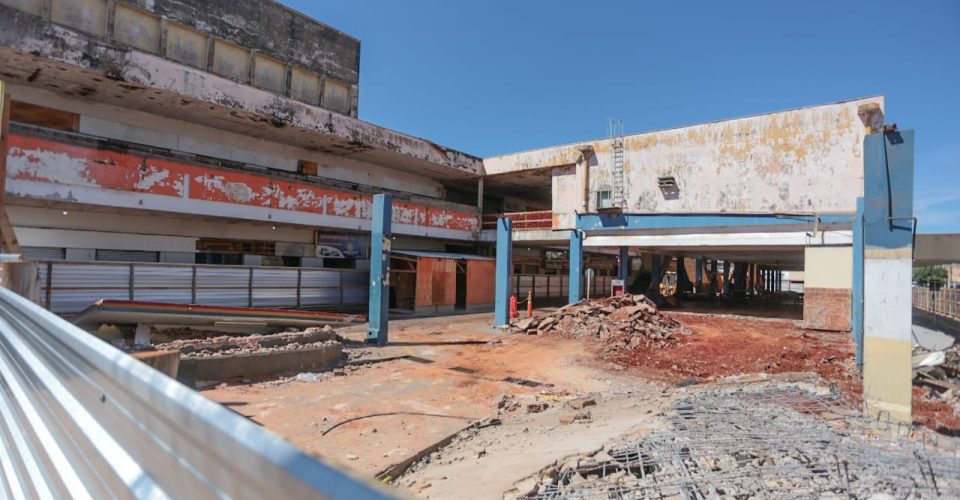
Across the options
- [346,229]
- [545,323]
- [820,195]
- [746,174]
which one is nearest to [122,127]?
[346,229]

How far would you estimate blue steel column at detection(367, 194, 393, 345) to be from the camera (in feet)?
43.3

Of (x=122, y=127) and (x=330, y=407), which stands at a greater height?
→ (x=122, y=127)

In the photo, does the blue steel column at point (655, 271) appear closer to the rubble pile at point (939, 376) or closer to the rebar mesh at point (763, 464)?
the rubble pile at point (939, 376)

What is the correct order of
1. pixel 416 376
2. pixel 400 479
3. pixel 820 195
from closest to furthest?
pixel 400 479, pixel 416 376, pixel 820 195

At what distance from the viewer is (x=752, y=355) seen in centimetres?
1259

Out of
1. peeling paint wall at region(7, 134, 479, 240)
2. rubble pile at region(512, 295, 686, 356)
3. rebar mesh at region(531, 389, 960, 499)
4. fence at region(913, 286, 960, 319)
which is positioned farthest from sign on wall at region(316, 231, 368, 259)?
fence at region(913, 286, 960, 319)

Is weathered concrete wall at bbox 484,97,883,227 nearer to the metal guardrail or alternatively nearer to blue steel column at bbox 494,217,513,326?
blue steel column at bbox 494,217,513,326

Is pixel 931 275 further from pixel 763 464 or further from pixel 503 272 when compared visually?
pixel 763 464

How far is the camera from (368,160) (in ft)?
77.7

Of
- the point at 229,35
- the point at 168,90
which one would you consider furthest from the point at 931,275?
the point at 168,90

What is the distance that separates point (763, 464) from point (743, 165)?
18.3m

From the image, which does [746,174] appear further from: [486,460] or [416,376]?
[486,460]

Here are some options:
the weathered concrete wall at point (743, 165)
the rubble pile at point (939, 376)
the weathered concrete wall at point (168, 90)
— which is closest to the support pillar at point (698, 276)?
the weathered concrete wall at point (743, 165)

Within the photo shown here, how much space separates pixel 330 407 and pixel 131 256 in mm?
13411
